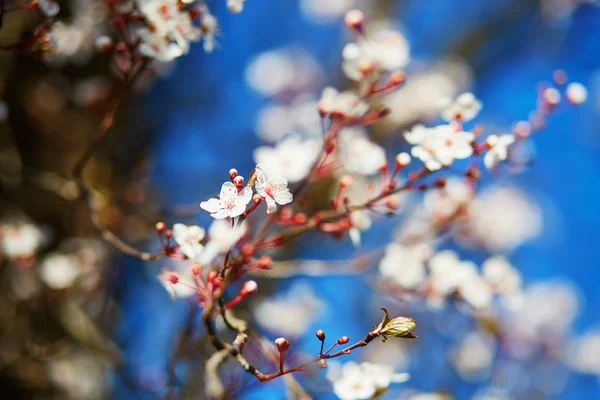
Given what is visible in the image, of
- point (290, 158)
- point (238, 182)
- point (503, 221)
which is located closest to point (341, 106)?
point (290, 158)

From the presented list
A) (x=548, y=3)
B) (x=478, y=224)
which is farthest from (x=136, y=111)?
(x=548, y=3)

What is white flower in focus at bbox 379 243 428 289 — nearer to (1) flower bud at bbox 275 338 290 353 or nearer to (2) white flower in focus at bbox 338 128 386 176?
(2) white flower in focus at bbox 338 128 386 176

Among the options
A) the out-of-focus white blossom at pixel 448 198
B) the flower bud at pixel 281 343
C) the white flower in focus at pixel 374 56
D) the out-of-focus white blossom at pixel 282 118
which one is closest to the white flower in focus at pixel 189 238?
the flower bud at pixel 281 343

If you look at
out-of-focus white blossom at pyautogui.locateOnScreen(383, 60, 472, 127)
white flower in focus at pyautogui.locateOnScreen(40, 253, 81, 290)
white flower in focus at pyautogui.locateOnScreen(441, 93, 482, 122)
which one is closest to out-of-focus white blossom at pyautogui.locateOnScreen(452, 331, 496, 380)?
out-of-focus white blossom at pyautogui.locateOnScreen(383, 60, 472, 127)

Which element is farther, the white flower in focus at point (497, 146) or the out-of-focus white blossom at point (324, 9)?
the out-of-focus white blossom at point (324, 9)

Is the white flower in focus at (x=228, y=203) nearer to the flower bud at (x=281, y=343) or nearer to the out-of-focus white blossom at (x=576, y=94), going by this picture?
the flower bud at (x=281, y=343)

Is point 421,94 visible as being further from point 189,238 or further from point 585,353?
point 189,238
